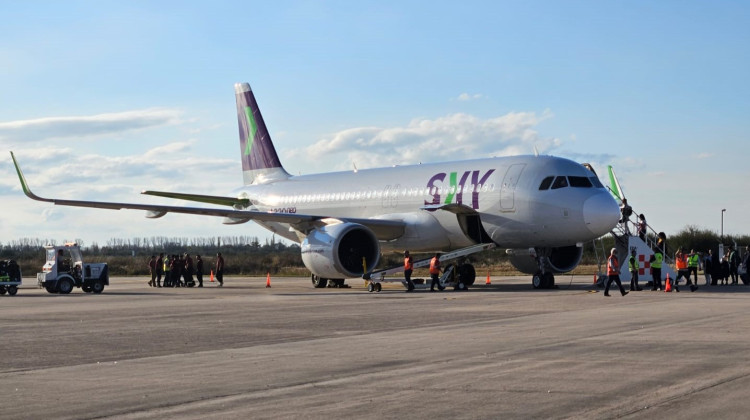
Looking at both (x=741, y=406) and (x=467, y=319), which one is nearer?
(x=741, y=406)

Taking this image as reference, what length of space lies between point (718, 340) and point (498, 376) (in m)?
5.06

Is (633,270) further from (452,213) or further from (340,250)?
(340,250)

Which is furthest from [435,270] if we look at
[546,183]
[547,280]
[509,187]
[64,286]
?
[64,286]

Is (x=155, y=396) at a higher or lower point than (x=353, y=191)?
lower

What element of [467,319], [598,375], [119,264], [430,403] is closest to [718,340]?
[598,375]

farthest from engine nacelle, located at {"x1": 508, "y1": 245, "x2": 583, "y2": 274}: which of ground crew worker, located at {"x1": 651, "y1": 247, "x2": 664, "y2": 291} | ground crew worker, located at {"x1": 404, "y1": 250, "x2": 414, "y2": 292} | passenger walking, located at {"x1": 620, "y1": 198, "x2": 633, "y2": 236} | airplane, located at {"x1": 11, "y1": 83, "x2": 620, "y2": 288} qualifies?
ground crew worker, located at {"x1": 404, "y1": 250, "x2": 414, "y2": 292}

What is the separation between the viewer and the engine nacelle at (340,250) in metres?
31.5

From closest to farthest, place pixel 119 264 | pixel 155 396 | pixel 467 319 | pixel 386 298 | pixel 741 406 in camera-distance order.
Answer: pixel 741 406 < pixel 155 396 < pixel 467 319 < pixel 386 298 < pixel 119 264

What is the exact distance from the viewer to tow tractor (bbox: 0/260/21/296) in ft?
111

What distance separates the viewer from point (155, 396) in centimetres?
980

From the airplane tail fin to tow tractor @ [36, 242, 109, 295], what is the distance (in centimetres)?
974

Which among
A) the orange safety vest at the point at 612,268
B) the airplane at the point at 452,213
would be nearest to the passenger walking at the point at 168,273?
the airplane at the point at 452,213

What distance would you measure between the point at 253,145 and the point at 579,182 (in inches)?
693

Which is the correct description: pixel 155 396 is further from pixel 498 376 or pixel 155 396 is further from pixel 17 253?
pixel 17 253
